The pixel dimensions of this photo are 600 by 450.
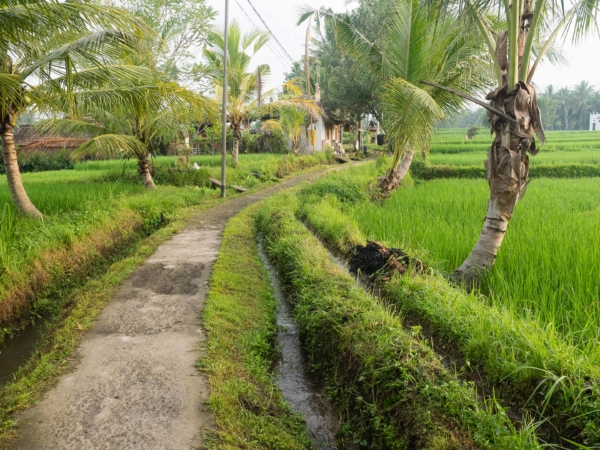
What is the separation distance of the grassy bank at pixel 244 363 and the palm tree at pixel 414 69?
360cm

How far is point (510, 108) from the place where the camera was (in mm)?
4199

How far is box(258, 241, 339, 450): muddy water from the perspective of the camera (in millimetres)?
3027

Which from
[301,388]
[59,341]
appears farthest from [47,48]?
[301,388]

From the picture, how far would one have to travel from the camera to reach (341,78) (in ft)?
80.7

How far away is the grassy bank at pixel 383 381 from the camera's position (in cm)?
228

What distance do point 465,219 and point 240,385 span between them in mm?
5136

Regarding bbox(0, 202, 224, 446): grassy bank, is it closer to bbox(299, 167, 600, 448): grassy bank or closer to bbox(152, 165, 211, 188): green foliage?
bbox(299, 167, 600, 448): grassy bank

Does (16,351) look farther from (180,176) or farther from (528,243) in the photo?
(180,176)

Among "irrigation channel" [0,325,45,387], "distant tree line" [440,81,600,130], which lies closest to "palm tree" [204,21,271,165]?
"irrigation channel" [0,325,45,387]

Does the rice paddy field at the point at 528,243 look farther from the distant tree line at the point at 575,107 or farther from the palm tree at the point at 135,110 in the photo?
the distant tree line at the point at 575,107

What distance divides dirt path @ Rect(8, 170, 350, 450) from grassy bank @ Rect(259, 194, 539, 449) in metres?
0.96

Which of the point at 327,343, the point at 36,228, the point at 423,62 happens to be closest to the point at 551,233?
the point at 327,343

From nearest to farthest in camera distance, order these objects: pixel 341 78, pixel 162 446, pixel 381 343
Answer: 1. pixel 162 446
2. pixel 381 343
3. pixel 341 78

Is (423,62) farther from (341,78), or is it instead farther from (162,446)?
(341,78)
